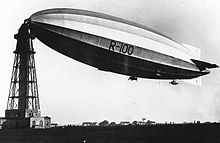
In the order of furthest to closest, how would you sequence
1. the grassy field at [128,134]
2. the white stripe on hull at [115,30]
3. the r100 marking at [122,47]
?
1. the grassy field at [128,134]
2. the r100 marking at [122,47]
3. the white stripe on hull at [115,30]

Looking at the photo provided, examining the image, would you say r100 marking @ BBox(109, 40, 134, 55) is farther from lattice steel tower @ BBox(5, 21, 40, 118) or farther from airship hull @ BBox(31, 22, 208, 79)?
lattice steel tower @ BBox(5, 21, 40, 118)

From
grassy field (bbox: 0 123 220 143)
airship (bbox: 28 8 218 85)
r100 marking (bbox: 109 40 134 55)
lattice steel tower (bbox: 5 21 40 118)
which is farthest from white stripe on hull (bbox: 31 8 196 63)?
lattice steel tower (bbox: 5 21 40 118)

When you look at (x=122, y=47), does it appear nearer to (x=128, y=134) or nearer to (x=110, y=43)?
(x=110, y=43)

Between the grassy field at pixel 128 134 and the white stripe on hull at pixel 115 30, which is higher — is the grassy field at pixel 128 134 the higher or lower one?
the lower one

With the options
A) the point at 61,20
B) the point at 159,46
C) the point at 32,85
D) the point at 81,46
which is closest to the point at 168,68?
the point at 159,46

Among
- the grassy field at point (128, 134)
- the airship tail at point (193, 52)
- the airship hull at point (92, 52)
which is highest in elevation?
the airship tail at point (193, 52)

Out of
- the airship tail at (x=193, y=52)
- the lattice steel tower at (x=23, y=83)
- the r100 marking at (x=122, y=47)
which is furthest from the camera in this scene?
the lattice steel tower at (x=23, y=83)

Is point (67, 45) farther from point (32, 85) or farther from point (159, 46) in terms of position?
point (32, 85)

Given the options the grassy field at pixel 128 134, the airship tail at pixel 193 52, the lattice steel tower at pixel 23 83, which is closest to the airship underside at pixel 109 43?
the airship tail at pixel 193 52

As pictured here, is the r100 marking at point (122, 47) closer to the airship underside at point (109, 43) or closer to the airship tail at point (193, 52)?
the airship underside at point (109, 43)
